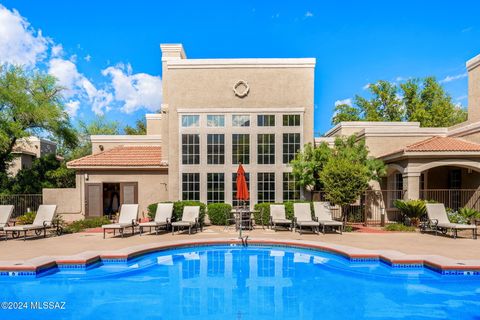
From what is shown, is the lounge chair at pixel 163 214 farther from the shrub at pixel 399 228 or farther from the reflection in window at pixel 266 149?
the shrub at pixel 399 228

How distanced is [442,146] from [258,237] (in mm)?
11256

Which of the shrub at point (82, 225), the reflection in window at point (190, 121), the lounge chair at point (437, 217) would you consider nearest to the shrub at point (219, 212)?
the reflection in window at point (190, 121)

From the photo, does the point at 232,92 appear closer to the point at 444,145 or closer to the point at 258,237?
the point at 258,237

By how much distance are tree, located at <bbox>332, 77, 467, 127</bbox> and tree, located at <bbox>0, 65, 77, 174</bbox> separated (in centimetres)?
3472

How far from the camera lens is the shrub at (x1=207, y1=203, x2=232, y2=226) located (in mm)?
17344

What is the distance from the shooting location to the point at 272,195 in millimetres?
18844

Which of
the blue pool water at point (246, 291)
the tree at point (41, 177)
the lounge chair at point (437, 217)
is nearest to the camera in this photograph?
the blue pool water at point (246, 291)

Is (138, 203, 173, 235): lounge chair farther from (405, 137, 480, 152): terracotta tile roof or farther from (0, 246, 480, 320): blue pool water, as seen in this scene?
(405, 137, 480, 152): terracotta tile roof

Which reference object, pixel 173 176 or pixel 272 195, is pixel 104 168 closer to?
pixel 173 176

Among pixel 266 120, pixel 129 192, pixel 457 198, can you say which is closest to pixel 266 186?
pixel 266 120

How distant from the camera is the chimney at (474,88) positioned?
1977cm

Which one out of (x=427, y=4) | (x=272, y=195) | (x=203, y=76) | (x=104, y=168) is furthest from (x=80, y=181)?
(x=427, y=4)

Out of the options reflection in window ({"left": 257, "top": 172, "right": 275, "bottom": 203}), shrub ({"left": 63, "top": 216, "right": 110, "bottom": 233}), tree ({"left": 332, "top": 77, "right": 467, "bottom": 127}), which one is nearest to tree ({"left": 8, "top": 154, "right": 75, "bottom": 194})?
shrub ({"left": 63, "top": 216, "right": 110, "bottom": 233})

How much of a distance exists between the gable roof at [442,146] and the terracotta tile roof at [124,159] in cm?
1358
